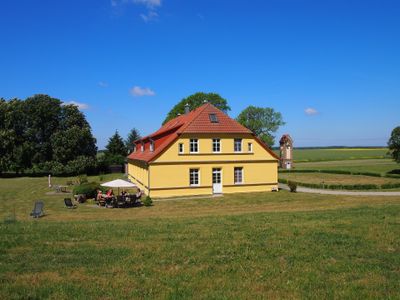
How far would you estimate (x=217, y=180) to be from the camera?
34.6 metres

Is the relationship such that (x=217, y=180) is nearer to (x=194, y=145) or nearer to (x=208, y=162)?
(x=208, y=162)

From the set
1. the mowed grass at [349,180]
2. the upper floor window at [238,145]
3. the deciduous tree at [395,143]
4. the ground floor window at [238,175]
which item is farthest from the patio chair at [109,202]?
the deciduous tree at [395,143]

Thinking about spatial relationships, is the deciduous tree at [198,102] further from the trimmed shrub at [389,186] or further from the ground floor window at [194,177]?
the trimmed shrub at [389,186]

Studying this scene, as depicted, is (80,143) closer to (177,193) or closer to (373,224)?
(177,193)

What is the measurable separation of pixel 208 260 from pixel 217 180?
26167 mm

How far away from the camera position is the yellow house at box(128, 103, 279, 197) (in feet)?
107

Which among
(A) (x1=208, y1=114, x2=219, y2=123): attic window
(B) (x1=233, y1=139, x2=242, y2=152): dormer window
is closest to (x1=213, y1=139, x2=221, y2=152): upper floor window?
(B) (x1=233, y1=139, x2=242, y2=152): dormer window

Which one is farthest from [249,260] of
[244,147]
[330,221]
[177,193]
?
[244,147]

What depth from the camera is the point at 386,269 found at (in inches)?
303

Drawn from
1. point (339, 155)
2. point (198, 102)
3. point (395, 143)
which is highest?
point (198, 102)

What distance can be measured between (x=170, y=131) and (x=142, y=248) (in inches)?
1116

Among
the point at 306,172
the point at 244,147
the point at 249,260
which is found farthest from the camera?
the point at 306,172

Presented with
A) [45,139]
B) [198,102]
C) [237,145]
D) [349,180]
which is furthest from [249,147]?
[45,139]

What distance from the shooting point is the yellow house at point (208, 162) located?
3273 cm
